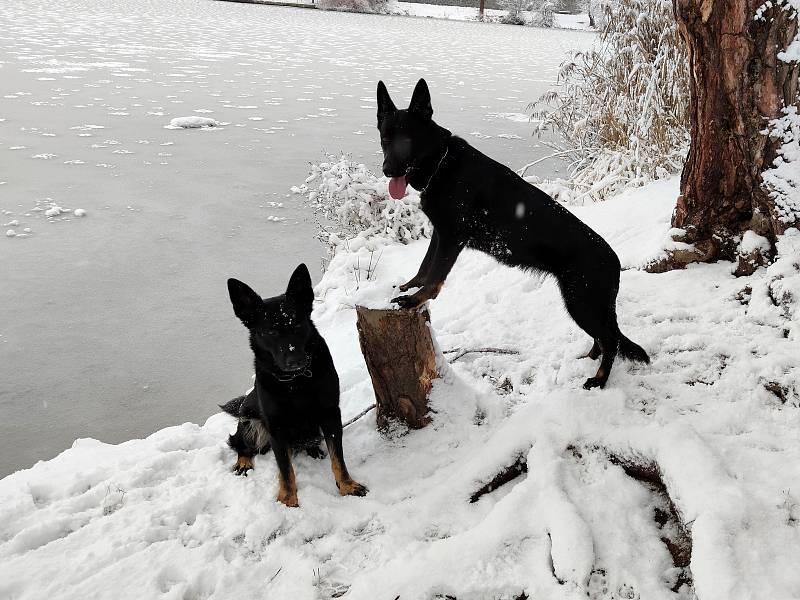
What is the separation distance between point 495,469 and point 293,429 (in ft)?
3.24

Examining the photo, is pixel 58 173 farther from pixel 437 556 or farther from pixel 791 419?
pixel 791 419

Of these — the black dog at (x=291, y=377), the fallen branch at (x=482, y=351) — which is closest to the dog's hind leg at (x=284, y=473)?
the black dog at (x=291, y=377)

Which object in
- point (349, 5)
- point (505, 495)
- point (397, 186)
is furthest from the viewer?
point (349, 5)

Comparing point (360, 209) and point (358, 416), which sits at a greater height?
point (360, 209)

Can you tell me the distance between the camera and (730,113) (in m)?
3.32

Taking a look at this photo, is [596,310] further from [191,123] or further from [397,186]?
[191,123]

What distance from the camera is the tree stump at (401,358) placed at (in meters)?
2.96

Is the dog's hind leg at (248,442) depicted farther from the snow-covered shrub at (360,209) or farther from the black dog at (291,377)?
the snow-covered shrub at (360,209)

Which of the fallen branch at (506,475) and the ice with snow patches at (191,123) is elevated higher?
the ice with snow patches at (191,123)

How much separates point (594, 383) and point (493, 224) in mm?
984

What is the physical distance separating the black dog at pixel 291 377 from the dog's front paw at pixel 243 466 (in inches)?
11.1

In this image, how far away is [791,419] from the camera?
2430mm

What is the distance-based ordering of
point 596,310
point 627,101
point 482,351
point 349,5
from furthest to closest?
1. point 349,5
2. point 627,101
3. point 482,351
4. point 596,310

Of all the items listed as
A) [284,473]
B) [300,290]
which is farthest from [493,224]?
[284,473]
